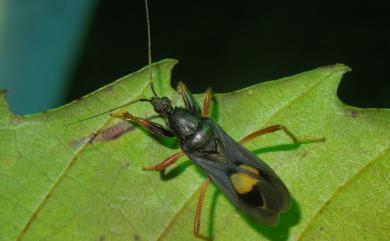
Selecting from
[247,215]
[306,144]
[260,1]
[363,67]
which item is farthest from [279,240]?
[260,1]

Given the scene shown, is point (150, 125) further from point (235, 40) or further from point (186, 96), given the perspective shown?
point (235, 40)

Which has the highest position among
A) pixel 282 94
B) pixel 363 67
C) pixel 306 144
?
pixel 282 94

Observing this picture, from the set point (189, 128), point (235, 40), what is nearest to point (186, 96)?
point (189, 128)

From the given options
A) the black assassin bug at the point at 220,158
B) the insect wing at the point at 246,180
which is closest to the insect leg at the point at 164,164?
the black assassin bug at the point at 220,158

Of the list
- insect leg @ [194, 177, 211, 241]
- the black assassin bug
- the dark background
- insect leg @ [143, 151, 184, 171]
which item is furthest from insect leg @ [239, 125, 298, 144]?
the dark background

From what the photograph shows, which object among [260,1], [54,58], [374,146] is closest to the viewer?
[374,146]

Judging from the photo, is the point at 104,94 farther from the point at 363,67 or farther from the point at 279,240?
the point at 363,67

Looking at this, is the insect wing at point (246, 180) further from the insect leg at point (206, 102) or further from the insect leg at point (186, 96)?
the insect leg at point (186, 96)
